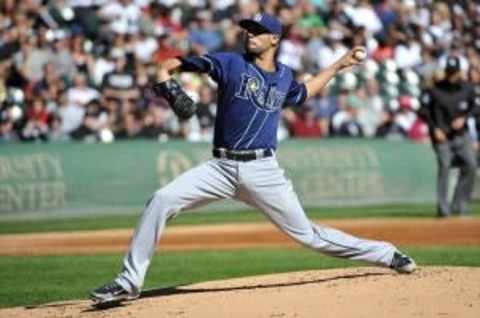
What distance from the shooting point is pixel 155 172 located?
64.2ft

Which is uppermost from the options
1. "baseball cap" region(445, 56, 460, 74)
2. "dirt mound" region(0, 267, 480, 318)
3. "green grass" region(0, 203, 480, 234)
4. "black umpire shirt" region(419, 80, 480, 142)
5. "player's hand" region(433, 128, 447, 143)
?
"baseball cap" region(445, 56, 460, 74)

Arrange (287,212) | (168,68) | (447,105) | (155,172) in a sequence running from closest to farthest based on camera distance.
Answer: (168,68)
(287,212)
(447,105)
(155,172)

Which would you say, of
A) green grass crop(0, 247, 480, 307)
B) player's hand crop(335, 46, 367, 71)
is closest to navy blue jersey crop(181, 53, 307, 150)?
player's hand crop(335, 46, 367, 71)

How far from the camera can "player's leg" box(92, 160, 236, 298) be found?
8242 mm

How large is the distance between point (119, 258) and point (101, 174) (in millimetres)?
6168

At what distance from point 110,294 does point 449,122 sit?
10.2 m

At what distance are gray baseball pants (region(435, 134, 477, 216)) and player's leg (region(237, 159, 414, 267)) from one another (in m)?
8.62

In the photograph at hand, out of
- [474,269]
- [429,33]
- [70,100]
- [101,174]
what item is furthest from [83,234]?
[429,33]

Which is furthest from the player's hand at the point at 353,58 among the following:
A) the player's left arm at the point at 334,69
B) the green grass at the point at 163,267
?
the green grass at the point at 163,267

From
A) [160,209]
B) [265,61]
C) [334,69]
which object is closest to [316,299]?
[160,209]

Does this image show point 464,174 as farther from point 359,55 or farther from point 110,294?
point 110,294

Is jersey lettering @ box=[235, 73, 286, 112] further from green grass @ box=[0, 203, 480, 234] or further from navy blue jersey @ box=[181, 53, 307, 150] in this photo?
green grass @ box=[0, 203, 480, 234]

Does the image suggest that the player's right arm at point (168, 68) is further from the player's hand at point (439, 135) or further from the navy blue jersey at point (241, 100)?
the player's hand at point (439, 135)

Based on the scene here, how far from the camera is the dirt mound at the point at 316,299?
7812mm
